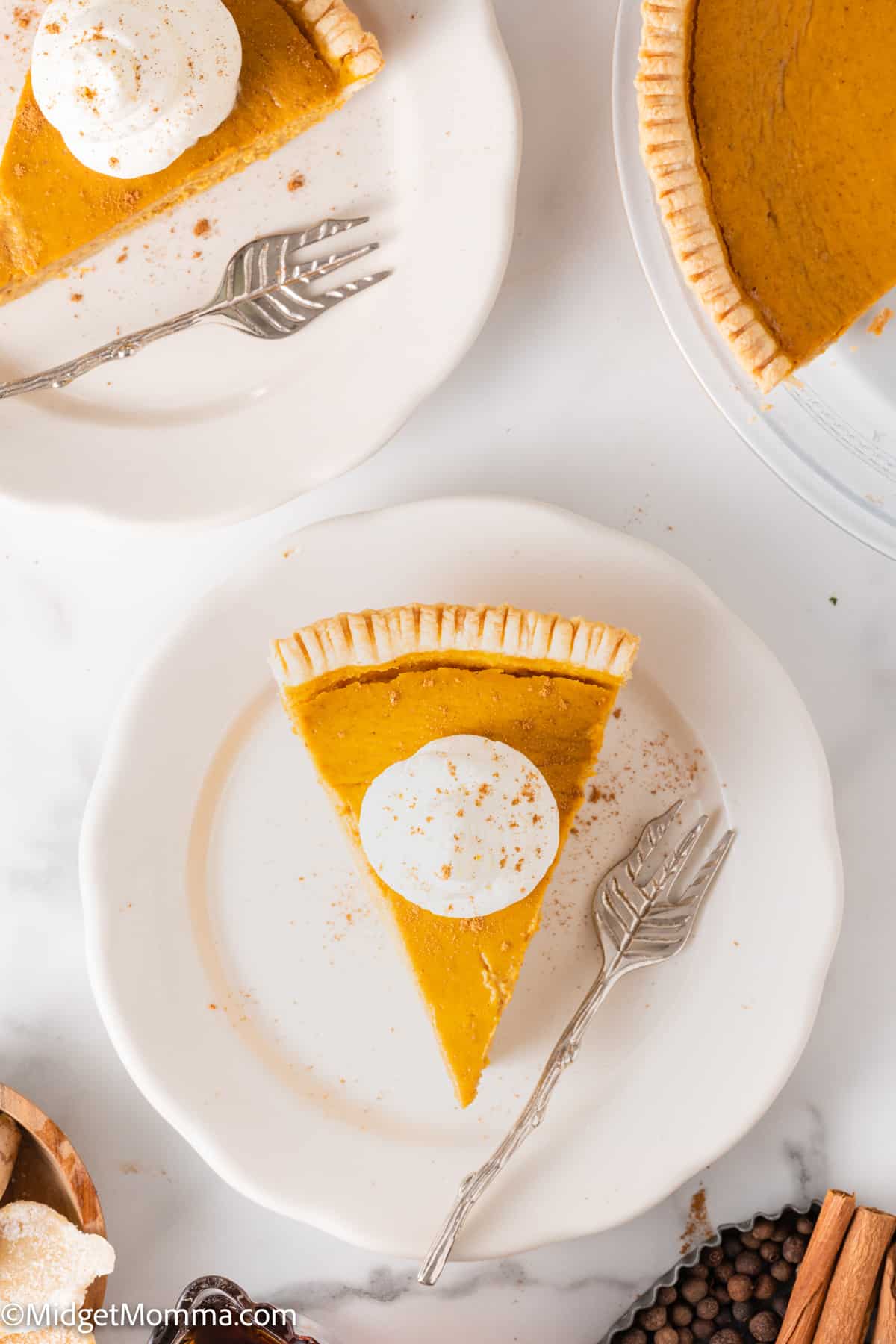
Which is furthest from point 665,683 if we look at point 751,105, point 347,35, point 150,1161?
point 150,1161

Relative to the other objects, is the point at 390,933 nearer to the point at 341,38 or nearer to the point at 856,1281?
the point at 856,1281

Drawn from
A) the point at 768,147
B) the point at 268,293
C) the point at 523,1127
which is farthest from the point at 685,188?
the point at 523,1127

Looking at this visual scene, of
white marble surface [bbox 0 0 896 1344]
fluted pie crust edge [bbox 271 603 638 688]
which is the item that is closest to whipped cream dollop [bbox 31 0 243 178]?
white marble surface [bbox 0 0 896 1344]

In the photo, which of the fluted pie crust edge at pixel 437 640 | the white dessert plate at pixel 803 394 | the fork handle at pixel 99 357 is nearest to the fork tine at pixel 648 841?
the fluted pie crust edge at pixel 437 640

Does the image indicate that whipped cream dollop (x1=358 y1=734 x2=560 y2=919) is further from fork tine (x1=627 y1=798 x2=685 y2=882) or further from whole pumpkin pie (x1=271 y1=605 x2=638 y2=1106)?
fork tine (x1=627 y1=798 x2=685 y2=882)

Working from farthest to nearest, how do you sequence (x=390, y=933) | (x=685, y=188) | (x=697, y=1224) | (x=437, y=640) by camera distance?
(x=697, y=1224), (x=390, y=933), (x=437, y=640), (x=685, y=188)
